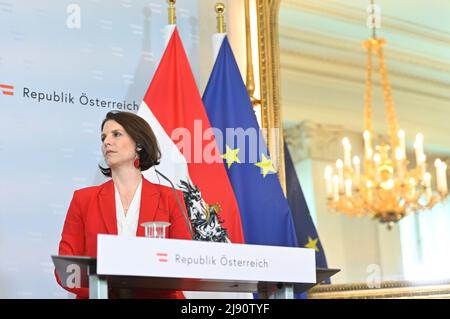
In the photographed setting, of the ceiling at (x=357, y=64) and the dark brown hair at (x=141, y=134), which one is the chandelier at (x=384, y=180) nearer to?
the ceiling at (x=357, y=64)

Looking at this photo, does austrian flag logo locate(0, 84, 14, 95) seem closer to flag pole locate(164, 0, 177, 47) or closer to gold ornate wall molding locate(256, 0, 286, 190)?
flag pole locate(164, 0, 177, 47)

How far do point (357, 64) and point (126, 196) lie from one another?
198 centimetres

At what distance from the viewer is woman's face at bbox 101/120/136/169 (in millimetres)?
4367

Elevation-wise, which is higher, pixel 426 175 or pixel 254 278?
pixel 426 175

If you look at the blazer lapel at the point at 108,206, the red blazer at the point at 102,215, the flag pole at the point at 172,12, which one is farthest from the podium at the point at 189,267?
the flag pole at the point at 172,12

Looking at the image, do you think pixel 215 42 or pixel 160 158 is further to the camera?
pixel 215 42

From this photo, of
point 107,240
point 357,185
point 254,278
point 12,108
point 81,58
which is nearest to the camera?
point 107,240

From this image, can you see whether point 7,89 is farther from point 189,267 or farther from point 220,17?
point 189,267

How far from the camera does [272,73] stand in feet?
18.4

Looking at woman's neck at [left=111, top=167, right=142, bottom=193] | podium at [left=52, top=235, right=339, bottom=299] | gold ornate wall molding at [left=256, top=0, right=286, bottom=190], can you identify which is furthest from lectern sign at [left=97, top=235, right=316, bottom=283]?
gold ornate wall molding at [left=256, top=0, right=286, bottom=190]

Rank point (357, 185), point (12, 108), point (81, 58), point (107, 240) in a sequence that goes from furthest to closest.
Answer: point (357, 185) → point (81, 58) → point (12, 108) → point (107, 240)

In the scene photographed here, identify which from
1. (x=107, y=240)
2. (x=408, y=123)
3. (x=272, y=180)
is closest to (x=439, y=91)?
(x=408, y=123)

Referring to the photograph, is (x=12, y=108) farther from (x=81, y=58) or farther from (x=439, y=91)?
(x=439, y=91)

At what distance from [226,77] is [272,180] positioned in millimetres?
674
